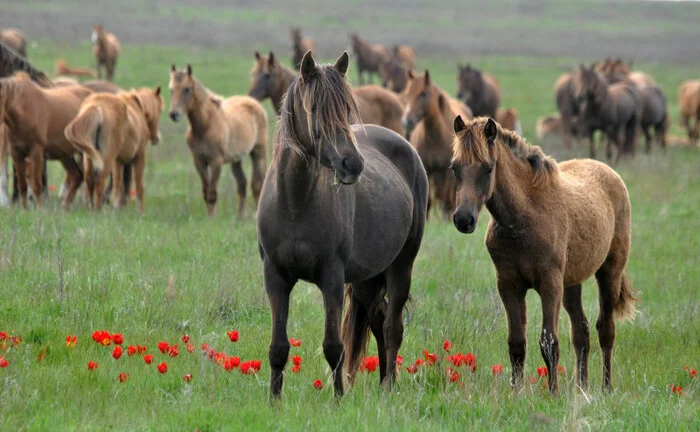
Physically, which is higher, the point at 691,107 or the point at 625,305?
the point at 625,305

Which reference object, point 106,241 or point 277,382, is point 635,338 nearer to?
point 277,382

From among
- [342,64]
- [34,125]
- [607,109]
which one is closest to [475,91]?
[607,109]

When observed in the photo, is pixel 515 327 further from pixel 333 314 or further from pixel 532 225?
pixel 333 314

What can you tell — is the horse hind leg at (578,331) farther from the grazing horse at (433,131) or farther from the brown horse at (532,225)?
the grazing horse at (433,131)

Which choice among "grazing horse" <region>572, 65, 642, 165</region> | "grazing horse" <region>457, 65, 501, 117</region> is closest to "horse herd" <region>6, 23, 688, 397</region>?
"grazing horse" <region>572, 65, 642, 165</region>

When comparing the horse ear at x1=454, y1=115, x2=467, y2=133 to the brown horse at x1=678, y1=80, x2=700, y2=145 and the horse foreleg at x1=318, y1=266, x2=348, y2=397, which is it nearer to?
the horse foreleg at x1=318, y1=266, x2=348, y2=397

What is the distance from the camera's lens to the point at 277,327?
5.59 m

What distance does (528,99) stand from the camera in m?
38.1

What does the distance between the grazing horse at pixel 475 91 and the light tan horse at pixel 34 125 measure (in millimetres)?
12481

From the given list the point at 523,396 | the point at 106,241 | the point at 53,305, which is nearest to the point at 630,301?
the point at 523,396

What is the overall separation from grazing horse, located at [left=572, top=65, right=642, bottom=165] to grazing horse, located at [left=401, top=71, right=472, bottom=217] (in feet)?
30.5

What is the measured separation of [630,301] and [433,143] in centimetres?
690

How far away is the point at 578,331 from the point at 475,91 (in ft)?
57.4

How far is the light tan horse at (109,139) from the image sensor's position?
40.8 ft
